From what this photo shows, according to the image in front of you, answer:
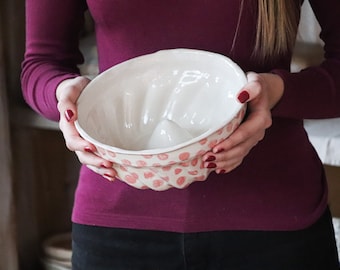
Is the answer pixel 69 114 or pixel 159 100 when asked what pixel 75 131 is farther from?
pixel 159 100

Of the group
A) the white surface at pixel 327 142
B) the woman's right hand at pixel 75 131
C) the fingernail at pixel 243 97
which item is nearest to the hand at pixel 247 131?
the fingernail at pixel 243 97

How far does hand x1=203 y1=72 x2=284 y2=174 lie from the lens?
66cm

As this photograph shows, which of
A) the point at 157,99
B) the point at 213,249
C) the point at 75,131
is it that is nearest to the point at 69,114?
the point at 75,131

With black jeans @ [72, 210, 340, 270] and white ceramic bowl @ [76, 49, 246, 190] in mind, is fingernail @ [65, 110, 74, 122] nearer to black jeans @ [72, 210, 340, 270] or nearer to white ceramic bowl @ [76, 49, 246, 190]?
white ceramic bowl @ [76, 49, 246, 190]

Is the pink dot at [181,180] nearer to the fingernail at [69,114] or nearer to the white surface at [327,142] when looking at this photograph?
the fingernail at [69,114]

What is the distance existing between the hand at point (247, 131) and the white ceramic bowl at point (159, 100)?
0.02 metres

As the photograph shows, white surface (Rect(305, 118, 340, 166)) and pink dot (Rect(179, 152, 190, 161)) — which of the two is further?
white surface (Rect(305, 118, 340, 166))

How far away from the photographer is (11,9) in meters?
1.33

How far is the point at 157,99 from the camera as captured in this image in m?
0.81

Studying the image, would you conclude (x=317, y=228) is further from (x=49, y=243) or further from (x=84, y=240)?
(x=49, y=243)

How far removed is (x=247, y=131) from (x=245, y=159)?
0.13 meters

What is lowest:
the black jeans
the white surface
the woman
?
the white surface

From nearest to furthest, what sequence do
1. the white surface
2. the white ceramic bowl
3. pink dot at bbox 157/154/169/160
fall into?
pink dot at bbox 157/154/169/160 < the white ceramic bowl < the white surface

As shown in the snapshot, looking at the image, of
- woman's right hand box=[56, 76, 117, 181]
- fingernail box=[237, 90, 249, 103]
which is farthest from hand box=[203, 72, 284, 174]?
woman's right hand box=[56, 76, 117, 181]
